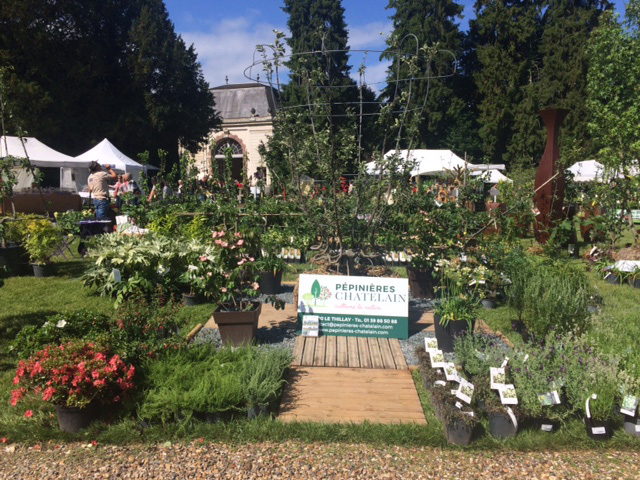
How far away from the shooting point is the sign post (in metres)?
5.02

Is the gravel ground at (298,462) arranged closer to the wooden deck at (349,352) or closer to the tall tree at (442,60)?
the wooden deck at (349,352)

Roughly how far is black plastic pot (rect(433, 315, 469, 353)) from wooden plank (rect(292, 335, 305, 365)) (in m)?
1.34

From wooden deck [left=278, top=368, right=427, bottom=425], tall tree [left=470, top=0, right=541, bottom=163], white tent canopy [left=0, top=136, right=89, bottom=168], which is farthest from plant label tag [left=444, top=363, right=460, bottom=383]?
tall tree [left=470, top=0, right=541, bottom=163]

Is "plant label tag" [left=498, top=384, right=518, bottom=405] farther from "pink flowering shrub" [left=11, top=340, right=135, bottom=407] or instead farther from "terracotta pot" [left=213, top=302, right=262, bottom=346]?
"pink flowering shrub" [left=11, top=340, right=135, bottom=407]

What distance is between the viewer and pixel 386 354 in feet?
15.3

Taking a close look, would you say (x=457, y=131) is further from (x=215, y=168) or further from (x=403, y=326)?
(x=403, y=326)

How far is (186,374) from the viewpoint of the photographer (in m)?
3.60

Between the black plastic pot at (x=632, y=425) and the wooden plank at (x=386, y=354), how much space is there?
5.85 ft

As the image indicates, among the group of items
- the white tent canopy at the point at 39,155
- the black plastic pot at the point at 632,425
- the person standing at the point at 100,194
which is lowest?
the black plastic pot at the point at 632,425

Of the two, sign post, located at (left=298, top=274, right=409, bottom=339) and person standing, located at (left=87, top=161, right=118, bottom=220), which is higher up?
person standing, located at (left=87, top=161, right=118, bottom=220)

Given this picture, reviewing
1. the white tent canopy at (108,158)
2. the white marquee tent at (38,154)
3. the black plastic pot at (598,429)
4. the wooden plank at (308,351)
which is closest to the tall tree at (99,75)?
the white marquee tent at (38,154)

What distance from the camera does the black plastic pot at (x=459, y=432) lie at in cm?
316

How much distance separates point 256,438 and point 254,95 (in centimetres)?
4300

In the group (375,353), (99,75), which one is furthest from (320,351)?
(99,75)
